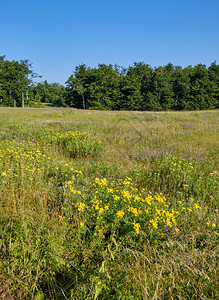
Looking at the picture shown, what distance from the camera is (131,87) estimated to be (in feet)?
156

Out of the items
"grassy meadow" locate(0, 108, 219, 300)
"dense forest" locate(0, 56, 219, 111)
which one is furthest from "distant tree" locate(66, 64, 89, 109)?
"grassy meadow" locate(0, 108, 219, 300)

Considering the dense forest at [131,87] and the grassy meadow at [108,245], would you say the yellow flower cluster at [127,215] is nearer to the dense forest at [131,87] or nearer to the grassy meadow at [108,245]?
the grassy meadow at [108,245]

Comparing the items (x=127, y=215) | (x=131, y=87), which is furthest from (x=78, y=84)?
(x=127, y=215)

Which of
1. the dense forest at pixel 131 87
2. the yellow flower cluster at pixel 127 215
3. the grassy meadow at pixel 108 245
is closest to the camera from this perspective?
the grassy meadow at pixel 108 245

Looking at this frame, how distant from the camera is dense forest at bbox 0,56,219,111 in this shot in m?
43.5

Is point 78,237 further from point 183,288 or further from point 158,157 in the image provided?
point 158,157

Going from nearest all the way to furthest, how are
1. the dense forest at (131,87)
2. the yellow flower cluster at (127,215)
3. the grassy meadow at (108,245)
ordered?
the grassy meadow at (108,245) → the yellow flower cluster at (127,215) → the dense forest at (131,87)

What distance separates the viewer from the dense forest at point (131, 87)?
43469 millimetres

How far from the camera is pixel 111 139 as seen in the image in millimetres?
8227

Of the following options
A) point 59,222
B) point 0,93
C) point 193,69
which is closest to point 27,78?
point 0,93

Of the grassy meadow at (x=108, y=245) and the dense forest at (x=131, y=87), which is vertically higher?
the dense forest at (x=131, y=87)

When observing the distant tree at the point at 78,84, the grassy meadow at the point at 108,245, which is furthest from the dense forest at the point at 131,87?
the grassy meadow at the point at 108,245

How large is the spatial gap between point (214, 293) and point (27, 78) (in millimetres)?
62702

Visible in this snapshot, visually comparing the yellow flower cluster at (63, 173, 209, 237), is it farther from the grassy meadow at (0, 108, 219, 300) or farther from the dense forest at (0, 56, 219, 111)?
the dense forest at (0, 56, 219, 111)
